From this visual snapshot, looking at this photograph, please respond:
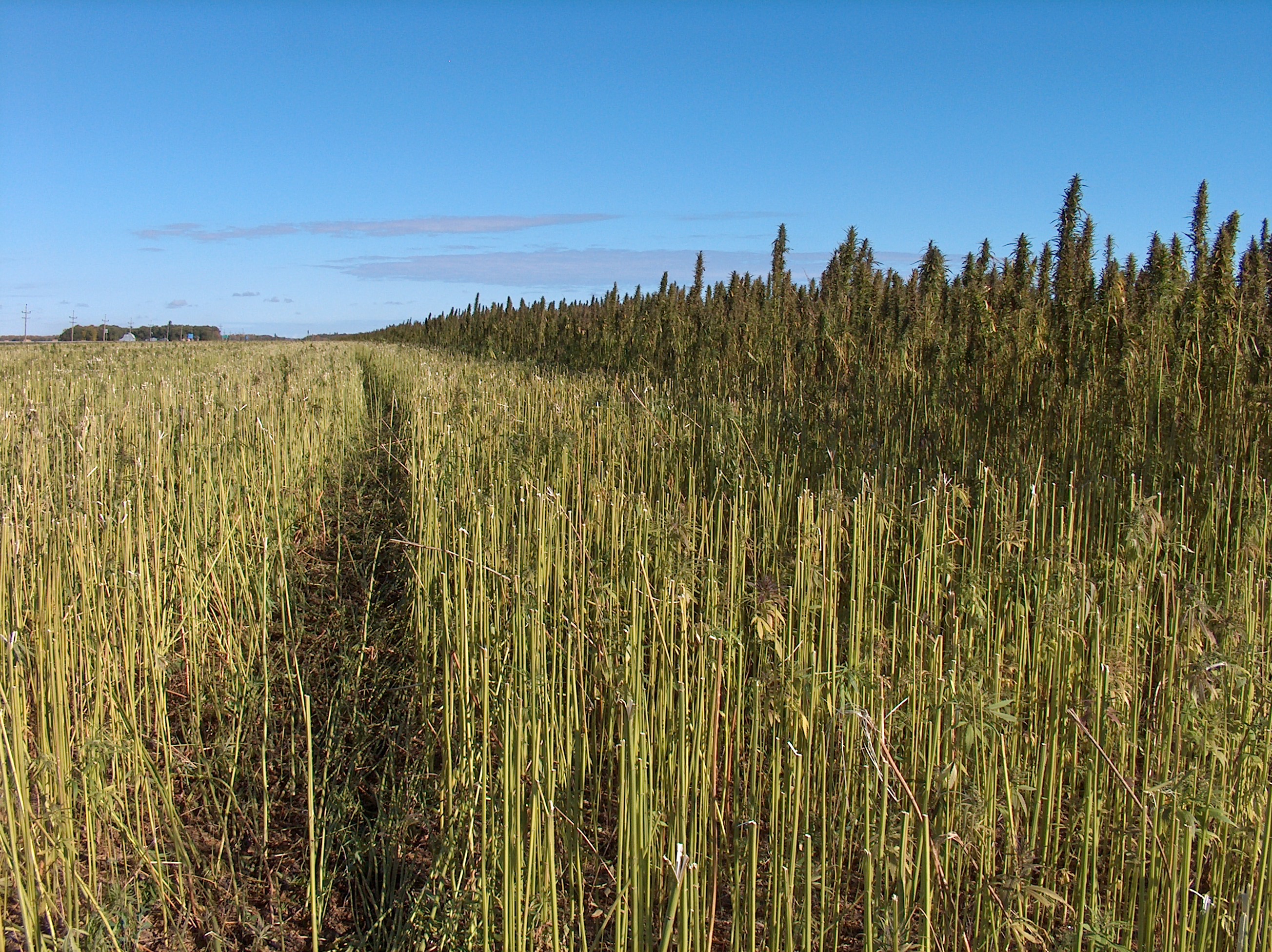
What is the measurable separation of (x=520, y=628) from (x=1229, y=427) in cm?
268

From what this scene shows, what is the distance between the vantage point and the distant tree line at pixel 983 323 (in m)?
3.30

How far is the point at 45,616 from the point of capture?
5.78 ft

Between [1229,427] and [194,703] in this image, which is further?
[1229,427]

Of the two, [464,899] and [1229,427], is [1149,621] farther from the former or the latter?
[464,899]

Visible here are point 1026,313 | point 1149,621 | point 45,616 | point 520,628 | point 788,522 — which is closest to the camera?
point 520,628

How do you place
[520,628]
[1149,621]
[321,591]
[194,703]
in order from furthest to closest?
[321,591] < [194,703] < [1149,621] < [520,628]

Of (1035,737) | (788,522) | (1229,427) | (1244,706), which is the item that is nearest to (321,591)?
(788,522)

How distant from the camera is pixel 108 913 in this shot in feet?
4.61

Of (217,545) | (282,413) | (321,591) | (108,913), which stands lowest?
(108,913)

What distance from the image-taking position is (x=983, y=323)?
13.1ft

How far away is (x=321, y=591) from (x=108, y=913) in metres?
1.79

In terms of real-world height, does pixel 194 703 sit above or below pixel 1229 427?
below

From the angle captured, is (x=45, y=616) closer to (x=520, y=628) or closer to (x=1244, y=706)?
(x=520, y=628)

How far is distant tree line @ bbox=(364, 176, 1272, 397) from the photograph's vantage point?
3303mm
